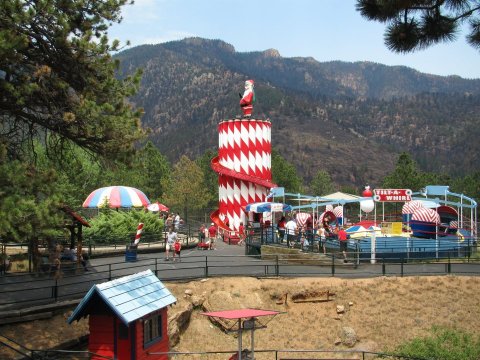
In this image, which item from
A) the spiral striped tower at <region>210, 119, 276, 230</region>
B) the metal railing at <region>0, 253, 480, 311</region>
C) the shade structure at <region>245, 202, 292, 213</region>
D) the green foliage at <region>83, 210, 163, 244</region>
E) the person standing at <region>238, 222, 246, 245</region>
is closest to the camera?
the metal railing at <region>0, 253, 480, 311</region>

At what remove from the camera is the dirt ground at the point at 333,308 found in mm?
18906

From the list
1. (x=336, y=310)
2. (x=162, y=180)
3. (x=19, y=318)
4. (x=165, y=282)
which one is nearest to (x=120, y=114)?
(x=19, y=318)

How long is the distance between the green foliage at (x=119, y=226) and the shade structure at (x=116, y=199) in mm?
555

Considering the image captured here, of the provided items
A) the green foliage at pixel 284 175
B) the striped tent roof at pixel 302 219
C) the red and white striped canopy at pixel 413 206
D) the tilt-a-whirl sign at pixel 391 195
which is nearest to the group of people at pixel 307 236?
the striped tent roof at pixel 302 219

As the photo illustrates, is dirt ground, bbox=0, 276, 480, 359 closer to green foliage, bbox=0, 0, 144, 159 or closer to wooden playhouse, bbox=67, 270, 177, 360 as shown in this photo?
wooden playhouse, bbox=67, 270, 177, 360

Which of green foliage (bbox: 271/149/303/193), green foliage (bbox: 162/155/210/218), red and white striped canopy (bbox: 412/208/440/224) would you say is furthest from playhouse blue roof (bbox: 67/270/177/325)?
green foliage (bbox: 271/149/303/193)

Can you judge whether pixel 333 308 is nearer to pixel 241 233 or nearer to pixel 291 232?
pixel 291 232

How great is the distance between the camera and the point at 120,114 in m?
15.0

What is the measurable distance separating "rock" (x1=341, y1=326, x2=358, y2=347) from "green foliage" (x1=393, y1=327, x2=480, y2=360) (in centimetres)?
134

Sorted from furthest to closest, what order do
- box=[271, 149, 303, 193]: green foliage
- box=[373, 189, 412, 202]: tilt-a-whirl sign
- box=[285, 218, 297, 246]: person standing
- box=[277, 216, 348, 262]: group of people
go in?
box=[271, 149, 303, 193]: green foliage → box=[285, 218, 297, 246]: person standing → box=[373, 189, 412, 202]: tilt-a-whirl sign → box=[277, 216, 348, 262]: group of people

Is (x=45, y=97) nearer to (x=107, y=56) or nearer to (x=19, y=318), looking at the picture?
(x=107, y=56)

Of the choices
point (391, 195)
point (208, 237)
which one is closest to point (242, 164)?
point (208, 237)

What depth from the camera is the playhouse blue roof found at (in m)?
13.4

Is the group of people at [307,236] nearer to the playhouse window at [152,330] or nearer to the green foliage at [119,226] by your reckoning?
the green foliage at [119,226]
